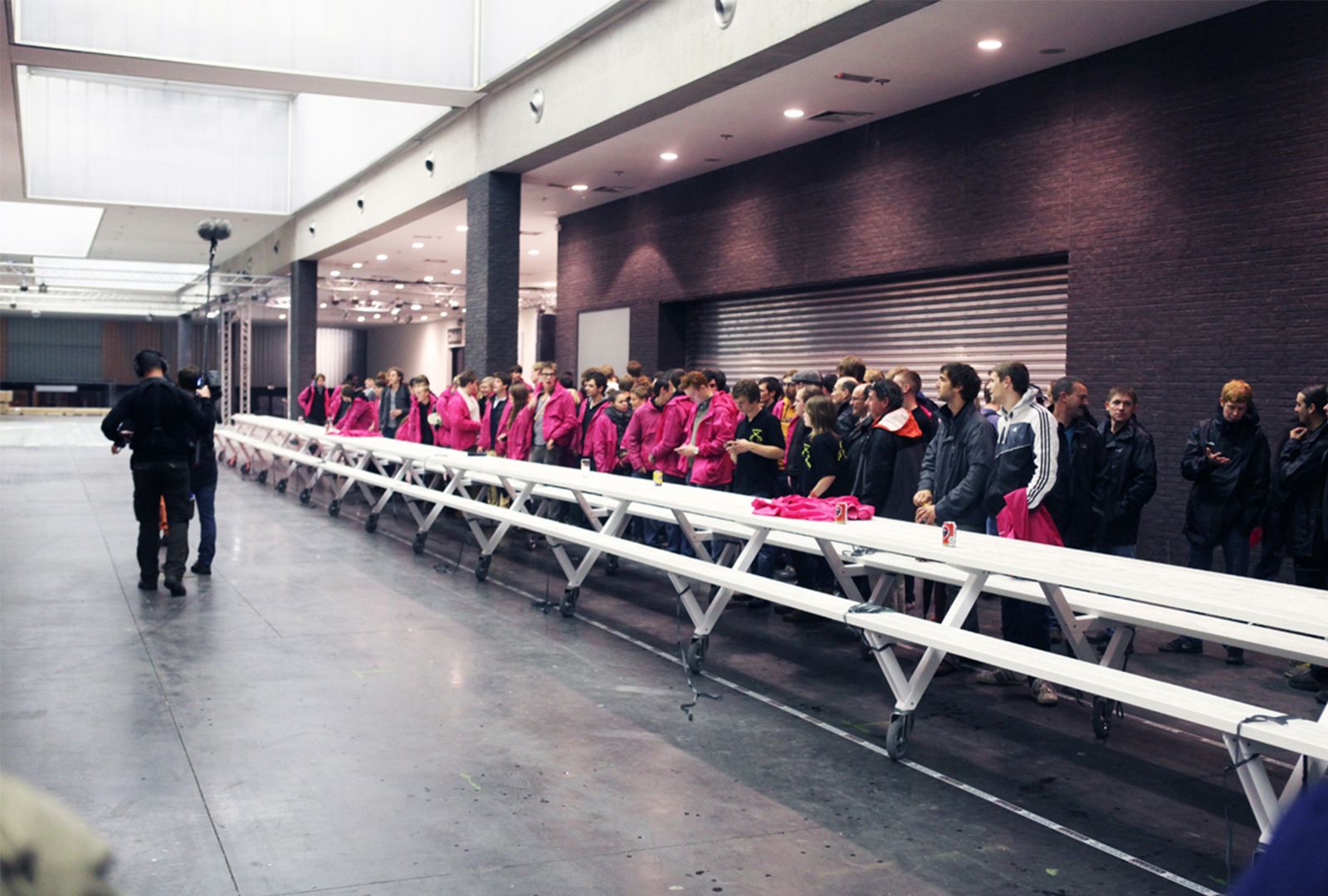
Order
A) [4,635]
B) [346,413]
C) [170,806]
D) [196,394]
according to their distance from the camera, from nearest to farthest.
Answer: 1. [170,806]
2. [4,635]
3. [196,394]
4. [346,413]

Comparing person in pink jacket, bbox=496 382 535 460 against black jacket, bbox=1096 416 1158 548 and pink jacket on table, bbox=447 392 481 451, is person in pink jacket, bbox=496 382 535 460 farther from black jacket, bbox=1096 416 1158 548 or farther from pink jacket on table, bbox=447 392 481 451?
black jacket, bbox=1096 416 1158 548

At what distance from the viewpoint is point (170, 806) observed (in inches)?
171

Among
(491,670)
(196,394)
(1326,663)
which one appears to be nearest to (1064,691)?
(1326,663)

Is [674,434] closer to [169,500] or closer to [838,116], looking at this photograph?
[169,500]

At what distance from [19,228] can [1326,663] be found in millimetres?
31604

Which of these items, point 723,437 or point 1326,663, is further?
point 723,437

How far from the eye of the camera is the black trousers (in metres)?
8.49

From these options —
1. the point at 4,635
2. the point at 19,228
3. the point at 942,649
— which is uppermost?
the point at 19,228

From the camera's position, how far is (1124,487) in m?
7.50

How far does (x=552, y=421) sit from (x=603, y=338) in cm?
686

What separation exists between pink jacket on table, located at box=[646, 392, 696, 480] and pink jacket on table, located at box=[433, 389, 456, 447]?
3.78m

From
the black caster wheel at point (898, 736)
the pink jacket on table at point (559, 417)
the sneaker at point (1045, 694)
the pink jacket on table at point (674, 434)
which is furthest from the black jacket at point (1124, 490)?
the pink jacket on table at point (559, 417)

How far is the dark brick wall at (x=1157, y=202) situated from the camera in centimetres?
820

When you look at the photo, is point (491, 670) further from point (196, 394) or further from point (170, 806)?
point (196, 394)
